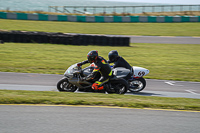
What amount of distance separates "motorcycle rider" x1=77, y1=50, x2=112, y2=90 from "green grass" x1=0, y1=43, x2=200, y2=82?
430 cm

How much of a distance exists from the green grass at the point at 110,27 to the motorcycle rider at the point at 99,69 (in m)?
20.8

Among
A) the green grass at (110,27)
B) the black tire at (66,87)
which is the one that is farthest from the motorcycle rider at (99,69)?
the green grass at (110,27)

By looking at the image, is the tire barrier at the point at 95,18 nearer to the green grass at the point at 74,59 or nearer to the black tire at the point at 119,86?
the green grass at the point at 74,59

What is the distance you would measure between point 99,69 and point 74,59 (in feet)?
25.9

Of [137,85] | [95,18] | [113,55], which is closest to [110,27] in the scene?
[95,18]

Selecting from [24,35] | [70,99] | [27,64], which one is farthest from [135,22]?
[70,99]

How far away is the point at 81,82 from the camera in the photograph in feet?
31.2

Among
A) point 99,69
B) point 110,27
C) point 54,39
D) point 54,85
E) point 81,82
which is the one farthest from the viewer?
point 110,27

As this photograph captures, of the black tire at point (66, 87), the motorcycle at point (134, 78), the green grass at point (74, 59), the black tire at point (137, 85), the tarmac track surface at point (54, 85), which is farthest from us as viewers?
the green grass at point (74, 59)

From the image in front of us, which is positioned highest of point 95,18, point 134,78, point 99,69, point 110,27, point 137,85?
point 95,18

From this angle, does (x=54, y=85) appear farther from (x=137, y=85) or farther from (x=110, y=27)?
(x=110, y=27)

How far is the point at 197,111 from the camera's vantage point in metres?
7.22

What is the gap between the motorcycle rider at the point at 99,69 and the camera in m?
9.08

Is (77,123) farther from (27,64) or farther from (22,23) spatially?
(22,23)
